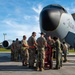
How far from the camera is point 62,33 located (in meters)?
20.4

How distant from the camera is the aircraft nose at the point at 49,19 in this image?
1892 cm

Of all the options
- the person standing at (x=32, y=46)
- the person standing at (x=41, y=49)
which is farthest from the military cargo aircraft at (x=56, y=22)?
the person standing at (x=41, y=49)

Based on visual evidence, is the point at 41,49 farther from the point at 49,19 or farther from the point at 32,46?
the point at 49,19

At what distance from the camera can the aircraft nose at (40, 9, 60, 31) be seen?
18.9 meters

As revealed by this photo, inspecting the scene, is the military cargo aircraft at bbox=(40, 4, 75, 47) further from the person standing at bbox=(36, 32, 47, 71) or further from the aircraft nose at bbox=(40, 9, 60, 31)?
the person standing at bbox=(36, 32, 47, 71)

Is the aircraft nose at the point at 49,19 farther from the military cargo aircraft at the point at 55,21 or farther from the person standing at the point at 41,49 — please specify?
the person standing at the point at 41,49

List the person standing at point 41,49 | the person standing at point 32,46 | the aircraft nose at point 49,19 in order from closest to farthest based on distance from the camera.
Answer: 1. the person standing at point 41,49
2. the person standing at point 32,46
3. the aircraft nose at point 49,19

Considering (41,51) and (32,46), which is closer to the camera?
(41,51)

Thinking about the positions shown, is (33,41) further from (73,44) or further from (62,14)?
(73,44)

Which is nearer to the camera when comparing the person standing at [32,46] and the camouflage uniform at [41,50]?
the camouflage uniform at [41,50]

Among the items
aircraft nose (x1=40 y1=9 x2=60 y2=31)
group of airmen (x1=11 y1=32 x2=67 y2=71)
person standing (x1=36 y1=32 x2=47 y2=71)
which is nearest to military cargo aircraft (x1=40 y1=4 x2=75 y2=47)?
aircraft nose (x1=40 y1=9 x2=60 y2=31)

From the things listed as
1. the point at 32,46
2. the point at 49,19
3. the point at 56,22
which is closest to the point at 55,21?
the point at 56,22

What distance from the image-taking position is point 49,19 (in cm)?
1889

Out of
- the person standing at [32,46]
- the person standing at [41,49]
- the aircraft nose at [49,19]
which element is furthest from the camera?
the aircraft nose at [49,19]
